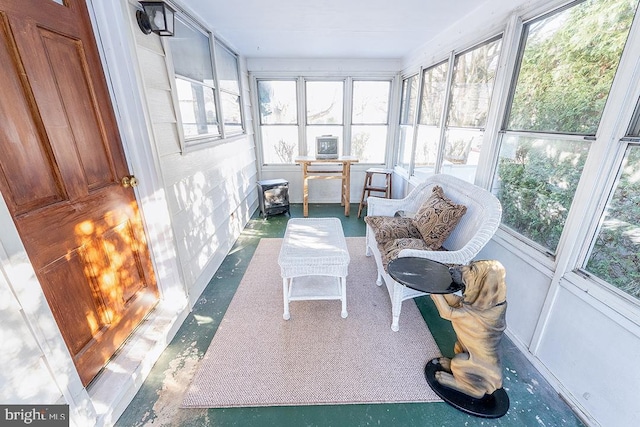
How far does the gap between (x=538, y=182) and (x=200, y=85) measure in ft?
9.72

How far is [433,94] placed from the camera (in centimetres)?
325

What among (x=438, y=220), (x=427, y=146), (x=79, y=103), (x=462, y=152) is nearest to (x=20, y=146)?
(x=79, y=103)

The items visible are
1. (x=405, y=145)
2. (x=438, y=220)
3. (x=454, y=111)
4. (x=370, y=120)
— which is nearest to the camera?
(x=438, y=220)

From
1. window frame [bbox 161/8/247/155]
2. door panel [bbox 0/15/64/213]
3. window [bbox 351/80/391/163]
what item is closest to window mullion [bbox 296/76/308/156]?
window [bbox 351/80/391/163]

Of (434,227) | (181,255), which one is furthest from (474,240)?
(181,255)

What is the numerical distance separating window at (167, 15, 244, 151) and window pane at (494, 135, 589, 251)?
256cm

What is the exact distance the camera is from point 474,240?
1704 millimetres

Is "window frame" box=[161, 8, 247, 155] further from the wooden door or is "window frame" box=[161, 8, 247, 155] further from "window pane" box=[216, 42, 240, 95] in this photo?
the wooden door

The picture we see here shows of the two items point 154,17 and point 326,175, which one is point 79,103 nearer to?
point 154,17

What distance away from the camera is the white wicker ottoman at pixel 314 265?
189cm

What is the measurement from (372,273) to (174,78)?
245 centimetres

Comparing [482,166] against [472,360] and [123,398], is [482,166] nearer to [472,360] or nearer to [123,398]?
[472,360]

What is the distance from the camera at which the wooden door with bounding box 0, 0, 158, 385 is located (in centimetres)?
106

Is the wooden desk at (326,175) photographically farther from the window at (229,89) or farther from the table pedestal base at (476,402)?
the table pedestal base at (476,402)
